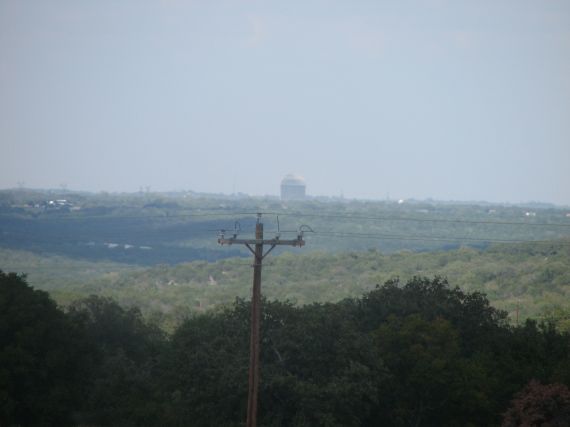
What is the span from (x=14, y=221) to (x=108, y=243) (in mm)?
21373

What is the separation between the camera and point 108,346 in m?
47.7

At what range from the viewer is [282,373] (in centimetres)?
3175

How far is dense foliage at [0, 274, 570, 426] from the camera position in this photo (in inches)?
1238

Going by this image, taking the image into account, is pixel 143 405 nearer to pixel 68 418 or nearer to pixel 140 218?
pixel 68 418

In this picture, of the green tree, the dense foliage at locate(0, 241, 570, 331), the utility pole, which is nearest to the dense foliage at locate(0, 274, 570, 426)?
the green tree

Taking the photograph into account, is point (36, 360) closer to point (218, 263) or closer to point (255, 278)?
point (255, 278)

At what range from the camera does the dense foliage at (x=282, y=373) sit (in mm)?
31453

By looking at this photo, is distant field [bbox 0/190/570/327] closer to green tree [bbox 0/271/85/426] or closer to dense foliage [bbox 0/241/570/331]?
dense foliage [bbox 0/241/570/331]

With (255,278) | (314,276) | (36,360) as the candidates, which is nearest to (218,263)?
(314,276)

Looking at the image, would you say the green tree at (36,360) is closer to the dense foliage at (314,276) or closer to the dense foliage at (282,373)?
the dense foliage at (282,373)

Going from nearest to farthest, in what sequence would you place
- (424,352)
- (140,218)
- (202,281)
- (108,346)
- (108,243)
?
(424,352)
(108,346)
(202,281)
(108,243)
(140,218)

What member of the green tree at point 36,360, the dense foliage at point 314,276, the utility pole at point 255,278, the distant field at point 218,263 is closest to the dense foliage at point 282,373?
the green tree at point 36,360

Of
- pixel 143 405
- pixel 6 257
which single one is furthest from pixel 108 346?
pixel 6 257

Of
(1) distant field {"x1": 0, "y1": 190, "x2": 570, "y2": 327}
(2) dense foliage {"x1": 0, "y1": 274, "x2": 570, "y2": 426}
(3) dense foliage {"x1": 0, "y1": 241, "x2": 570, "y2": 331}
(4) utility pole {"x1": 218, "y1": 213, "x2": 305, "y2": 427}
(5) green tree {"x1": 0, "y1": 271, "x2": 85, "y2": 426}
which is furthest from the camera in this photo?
(1) distant field {"x1": 0, "y1": 190, "x2": 570, "y2": 327}
